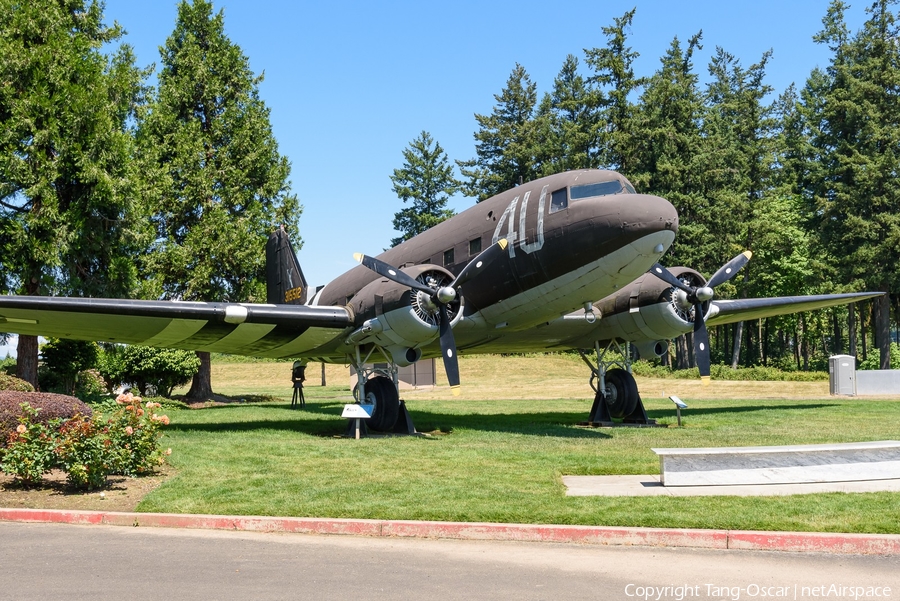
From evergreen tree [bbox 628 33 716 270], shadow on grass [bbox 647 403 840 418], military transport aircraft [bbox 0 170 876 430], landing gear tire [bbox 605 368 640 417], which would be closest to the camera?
military transport aircraft [bbox 0 170 876 430]

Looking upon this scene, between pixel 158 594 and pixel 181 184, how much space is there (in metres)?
33.3

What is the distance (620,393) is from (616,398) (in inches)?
9.9

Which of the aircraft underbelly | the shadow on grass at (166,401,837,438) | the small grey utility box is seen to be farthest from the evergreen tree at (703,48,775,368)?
the aircraft underbelly

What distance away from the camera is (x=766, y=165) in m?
69.6

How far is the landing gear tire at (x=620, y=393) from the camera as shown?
23.2 meters

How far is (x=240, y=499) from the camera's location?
1084cm

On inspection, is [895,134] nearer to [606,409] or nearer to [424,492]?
[606,409]

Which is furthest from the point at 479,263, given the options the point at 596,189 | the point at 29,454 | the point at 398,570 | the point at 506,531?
the point at 398,570

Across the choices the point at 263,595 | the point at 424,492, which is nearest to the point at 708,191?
the point at 424,492

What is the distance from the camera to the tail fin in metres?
28.4

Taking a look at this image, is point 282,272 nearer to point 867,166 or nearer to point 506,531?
point 506,531

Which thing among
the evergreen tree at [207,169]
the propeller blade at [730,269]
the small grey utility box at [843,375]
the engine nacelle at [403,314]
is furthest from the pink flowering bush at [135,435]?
the small grey utility box at [843,375]

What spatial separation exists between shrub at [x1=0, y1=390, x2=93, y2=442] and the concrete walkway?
906cm

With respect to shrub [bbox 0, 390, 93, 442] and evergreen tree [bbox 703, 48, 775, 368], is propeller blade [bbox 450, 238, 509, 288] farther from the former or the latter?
evergreen tree [bbox 703, 48, 775, 368]
